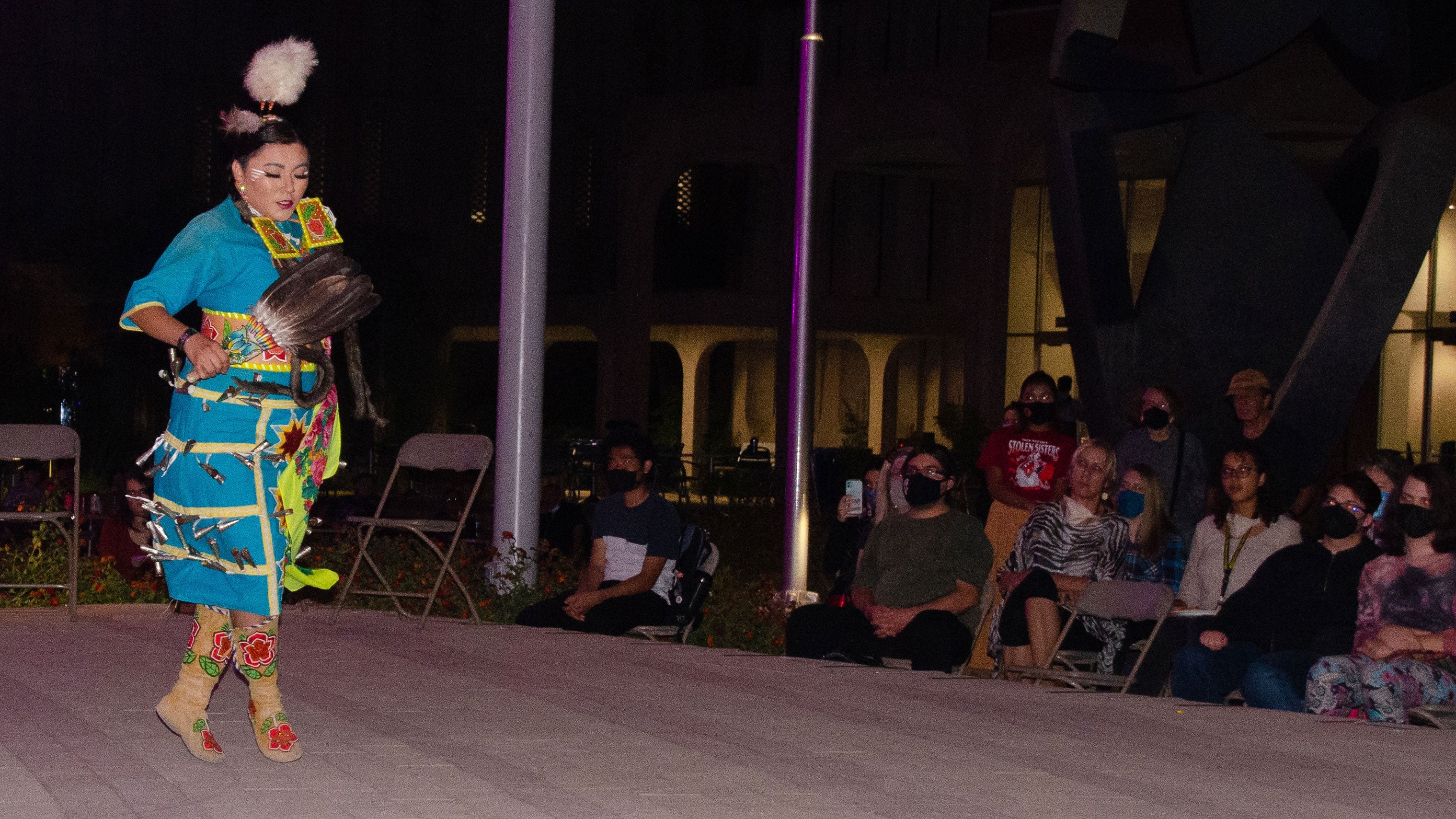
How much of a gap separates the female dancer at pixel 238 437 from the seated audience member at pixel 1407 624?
Result: 3.49 metres

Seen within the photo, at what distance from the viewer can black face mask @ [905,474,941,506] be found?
24.7 ft

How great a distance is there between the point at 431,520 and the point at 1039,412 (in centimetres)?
297

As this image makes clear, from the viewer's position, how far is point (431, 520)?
8.52 m

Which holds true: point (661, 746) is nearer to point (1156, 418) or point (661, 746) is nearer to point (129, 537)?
point (1156, 418)

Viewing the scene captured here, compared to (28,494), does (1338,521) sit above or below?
above

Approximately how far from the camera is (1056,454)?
28.7 ft

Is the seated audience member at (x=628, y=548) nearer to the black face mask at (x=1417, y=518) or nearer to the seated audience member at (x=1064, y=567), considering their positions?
the seated audience member at (x=1064, y=567)

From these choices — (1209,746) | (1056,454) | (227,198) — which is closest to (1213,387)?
(1056,454)

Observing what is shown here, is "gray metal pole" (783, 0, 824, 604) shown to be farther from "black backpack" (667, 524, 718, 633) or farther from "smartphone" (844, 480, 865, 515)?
"black backpack" (667, 524, 718, 633)

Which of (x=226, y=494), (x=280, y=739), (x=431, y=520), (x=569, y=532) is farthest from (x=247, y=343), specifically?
(x=569, y=532)

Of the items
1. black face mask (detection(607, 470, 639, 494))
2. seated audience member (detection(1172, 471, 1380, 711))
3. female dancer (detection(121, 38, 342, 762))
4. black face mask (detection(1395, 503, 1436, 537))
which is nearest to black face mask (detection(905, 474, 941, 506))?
seated audience member (detection(1172, 471, 1380, 711))

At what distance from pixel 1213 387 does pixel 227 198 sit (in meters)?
6.82

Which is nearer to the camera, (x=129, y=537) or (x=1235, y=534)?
(x=1235, y=534)

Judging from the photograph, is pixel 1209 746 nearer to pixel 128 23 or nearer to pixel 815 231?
pixel 815 231
